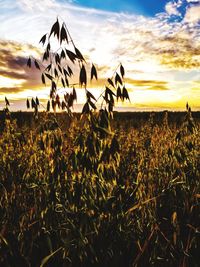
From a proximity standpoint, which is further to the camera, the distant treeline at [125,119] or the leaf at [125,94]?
the distant treeline at [125,119]

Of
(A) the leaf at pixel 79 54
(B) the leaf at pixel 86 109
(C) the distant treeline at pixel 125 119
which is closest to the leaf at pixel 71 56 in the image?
(A) the leaf at pixel 79 54

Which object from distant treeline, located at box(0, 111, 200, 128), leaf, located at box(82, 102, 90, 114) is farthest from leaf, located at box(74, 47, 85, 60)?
distant treeline, located at box(0, 111, 200, 128)

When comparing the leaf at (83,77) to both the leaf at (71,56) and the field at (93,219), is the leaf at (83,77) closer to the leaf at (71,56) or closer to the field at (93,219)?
the leaf at (71,56)

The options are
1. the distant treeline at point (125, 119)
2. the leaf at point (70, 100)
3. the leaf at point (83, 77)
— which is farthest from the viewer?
the distant treeline at point (125, 119)

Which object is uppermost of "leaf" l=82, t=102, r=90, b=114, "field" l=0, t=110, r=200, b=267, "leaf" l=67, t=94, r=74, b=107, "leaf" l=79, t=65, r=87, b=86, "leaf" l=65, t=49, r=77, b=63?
"leaf" l=65, t=49, r=77, b=63

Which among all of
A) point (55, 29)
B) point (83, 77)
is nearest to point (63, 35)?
point (55, 29)

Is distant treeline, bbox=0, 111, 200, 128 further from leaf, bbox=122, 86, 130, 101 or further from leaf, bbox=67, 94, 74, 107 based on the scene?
leaf, bbox=122, 86, 130, 101

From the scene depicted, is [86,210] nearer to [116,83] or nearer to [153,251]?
[153,251]

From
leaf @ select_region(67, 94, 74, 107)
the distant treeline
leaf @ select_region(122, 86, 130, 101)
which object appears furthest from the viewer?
the distant treeline

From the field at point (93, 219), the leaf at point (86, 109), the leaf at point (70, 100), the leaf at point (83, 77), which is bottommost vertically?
the field at point (93, 219)

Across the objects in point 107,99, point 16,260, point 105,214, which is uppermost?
point 107,99

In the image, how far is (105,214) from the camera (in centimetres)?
225

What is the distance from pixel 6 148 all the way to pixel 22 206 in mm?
1569

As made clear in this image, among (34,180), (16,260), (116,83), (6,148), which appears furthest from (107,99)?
(6,148)
